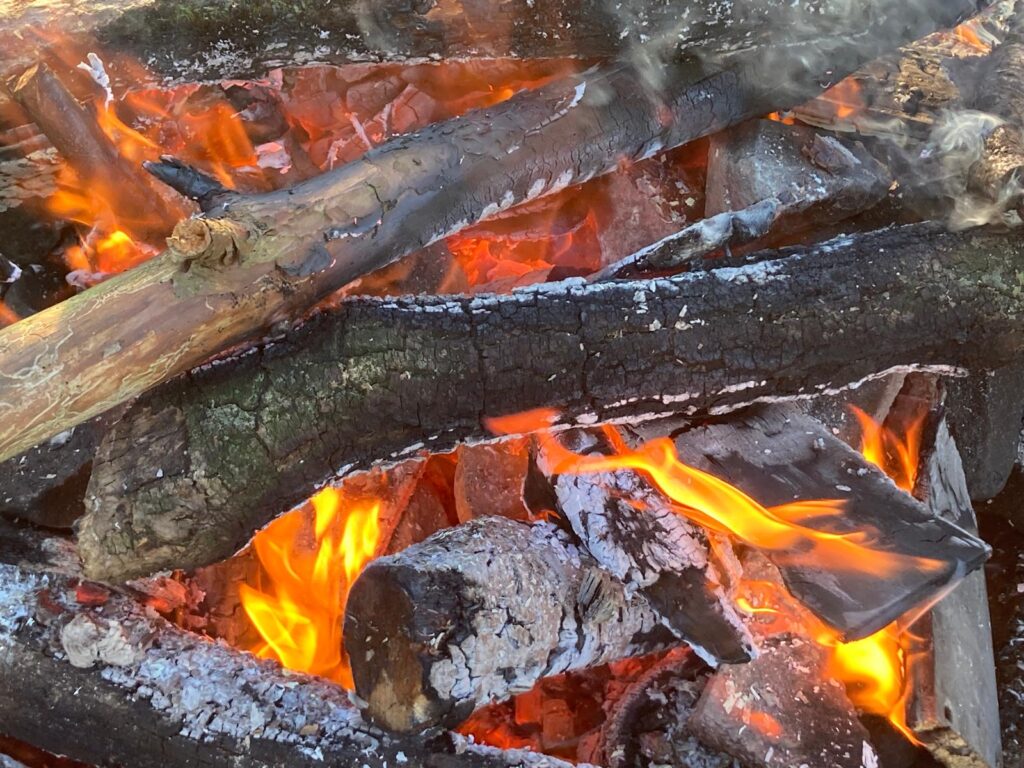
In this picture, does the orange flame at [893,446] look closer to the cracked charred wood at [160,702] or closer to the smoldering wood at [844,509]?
the smoldering wood at [844,509]

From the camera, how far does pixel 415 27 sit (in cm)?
214

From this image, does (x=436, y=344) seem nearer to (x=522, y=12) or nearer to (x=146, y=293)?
(x=146, y=293)

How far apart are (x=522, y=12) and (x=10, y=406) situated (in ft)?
5.15

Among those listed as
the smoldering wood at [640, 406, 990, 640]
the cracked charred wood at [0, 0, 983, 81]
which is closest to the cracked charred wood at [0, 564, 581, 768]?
the smoldering wood at [640, 406, 990, 640]

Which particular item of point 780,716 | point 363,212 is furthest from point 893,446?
point 363,212

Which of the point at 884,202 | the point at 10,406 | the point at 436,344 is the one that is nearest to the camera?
the point at 10,406

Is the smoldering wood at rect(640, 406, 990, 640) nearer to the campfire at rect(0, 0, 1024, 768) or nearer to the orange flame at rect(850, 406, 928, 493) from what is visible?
the campfire at rect(0, 0, 1024, 768)

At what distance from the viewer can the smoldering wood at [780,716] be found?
1.94 m

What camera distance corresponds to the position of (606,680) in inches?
94.2

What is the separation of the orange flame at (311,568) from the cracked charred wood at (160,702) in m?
0.34

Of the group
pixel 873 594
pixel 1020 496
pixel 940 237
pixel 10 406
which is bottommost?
pixel 1020 496

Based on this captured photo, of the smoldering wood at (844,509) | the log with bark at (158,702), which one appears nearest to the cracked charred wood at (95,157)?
the log with bark at (158,702)

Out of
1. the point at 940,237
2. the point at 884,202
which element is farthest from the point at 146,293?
the point at 884,202

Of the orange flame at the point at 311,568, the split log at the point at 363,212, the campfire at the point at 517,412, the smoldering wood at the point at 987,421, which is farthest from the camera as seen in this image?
the smoldering wood at the point at 987,421
